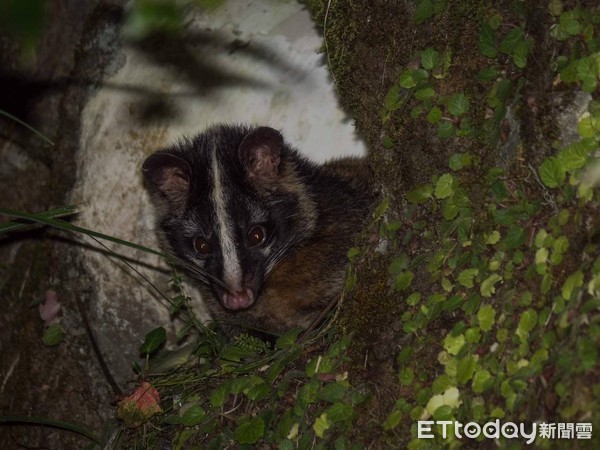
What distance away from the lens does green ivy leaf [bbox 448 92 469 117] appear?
12.2 ft

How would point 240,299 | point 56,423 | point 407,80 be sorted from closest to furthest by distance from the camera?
point 407,80, point 56,423, point 240,299

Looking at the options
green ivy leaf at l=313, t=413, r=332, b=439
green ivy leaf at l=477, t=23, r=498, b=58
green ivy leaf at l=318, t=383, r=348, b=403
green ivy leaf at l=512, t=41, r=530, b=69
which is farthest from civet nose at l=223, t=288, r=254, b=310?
green ivy leaf at l=512, t=41, r=530, b=69

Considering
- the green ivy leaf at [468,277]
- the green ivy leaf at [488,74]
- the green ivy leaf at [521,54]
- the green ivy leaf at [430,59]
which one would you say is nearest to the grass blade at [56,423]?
the green ivy leaf at [468,277]

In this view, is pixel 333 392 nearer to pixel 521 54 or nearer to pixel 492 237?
pixel 492 237

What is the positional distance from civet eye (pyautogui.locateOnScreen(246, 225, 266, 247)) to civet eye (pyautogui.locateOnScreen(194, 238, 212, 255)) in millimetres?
255

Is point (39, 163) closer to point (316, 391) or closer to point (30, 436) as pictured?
point (30, 436)

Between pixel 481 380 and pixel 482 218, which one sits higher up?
pixel 482 218

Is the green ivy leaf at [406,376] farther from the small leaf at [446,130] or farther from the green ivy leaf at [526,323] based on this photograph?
the small leaf at [446,130]

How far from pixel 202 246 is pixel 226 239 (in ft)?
0.88

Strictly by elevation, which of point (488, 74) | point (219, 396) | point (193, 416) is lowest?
point (193, 416)

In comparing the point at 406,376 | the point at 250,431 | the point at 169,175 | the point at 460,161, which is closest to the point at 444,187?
the point at 460,161

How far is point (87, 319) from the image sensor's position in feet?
18.9

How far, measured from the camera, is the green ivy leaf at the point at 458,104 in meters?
3.71

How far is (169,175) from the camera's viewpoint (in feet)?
16.5
